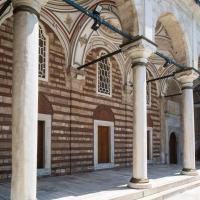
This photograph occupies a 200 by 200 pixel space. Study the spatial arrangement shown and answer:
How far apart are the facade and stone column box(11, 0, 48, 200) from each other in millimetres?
13

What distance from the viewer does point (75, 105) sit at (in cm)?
934

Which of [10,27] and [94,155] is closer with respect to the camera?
[10,27]

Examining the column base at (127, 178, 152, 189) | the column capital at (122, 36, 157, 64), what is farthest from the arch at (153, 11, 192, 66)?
the column base at (127, 178, 152, 189)

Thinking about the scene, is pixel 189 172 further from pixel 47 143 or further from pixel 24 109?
pixel 24 109

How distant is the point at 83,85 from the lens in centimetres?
974

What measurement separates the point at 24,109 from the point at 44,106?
4428 mm

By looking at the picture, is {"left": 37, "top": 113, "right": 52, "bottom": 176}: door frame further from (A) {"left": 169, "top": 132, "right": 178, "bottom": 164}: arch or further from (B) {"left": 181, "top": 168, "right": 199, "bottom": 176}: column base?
(A) {"left": 169, "top": 132, "right": 178, "bottom": 164}: arch

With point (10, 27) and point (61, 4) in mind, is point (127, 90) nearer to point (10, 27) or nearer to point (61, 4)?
point (61, 4)

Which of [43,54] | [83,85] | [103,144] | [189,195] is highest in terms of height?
[43,54]

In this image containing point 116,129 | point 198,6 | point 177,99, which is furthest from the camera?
point 177,99

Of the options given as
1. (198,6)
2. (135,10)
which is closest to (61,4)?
(135,10)

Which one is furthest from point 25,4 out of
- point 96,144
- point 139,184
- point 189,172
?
point 96,144

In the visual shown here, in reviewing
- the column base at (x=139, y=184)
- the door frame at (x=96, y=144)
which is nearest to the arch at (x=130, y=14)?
the column base at (x=139, y=184)

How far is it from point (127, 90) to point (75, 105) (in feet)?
10.1
